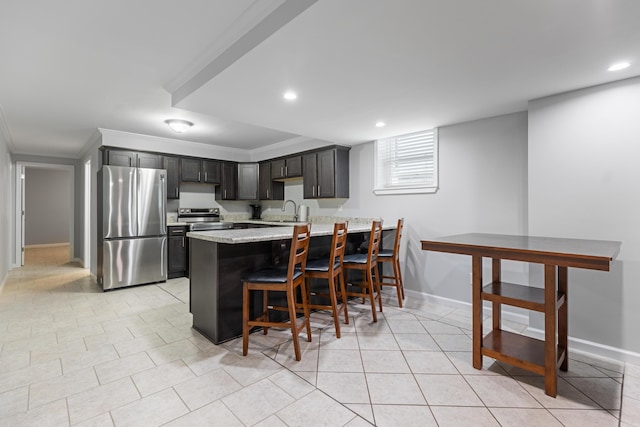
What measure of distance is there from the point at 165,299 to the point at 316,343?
236 centimetres

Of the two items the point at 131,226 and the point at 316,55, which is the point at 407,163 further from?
the point at 131,226

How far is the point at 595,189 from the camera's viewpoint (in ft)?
8.11

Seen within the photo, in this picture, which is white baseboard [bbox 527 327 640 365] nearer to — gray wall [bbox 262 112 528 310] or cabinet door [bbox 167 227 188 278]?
gray wall [bbox 262 112 528 310]

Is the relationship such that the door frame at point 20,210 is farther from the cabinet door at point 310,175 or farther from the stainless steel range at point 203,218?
the cabinet door at point 310,175

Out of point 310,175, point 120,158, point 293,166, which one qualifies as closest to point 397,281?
point 310,175

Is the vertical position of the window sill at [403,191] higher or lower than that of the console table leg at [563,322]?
higher

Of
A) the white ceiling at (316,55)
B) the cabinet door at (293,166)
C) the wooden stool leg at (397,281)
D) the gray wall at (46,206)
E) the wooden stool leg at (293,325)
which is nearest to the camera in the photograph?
the white ceiling at (316,55)

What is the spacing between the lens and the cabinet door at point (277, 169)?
561cm

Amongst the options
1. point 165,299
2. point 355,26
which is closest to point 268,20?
point 355,26

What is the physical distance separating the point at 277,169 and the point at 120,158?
2.50 metres

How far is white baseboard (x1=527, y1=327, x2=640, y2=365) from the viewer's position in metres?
2.33

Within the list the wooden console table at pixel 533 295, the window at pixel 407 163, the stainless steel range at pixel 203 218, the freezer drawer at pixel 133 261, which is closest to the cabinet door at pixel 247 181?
the stainless steel range at pixel 203 218

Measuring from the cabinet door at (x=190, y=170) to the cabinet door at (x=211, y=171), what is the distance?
3.6 inches

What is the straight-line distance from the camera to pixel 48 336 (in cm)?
278
